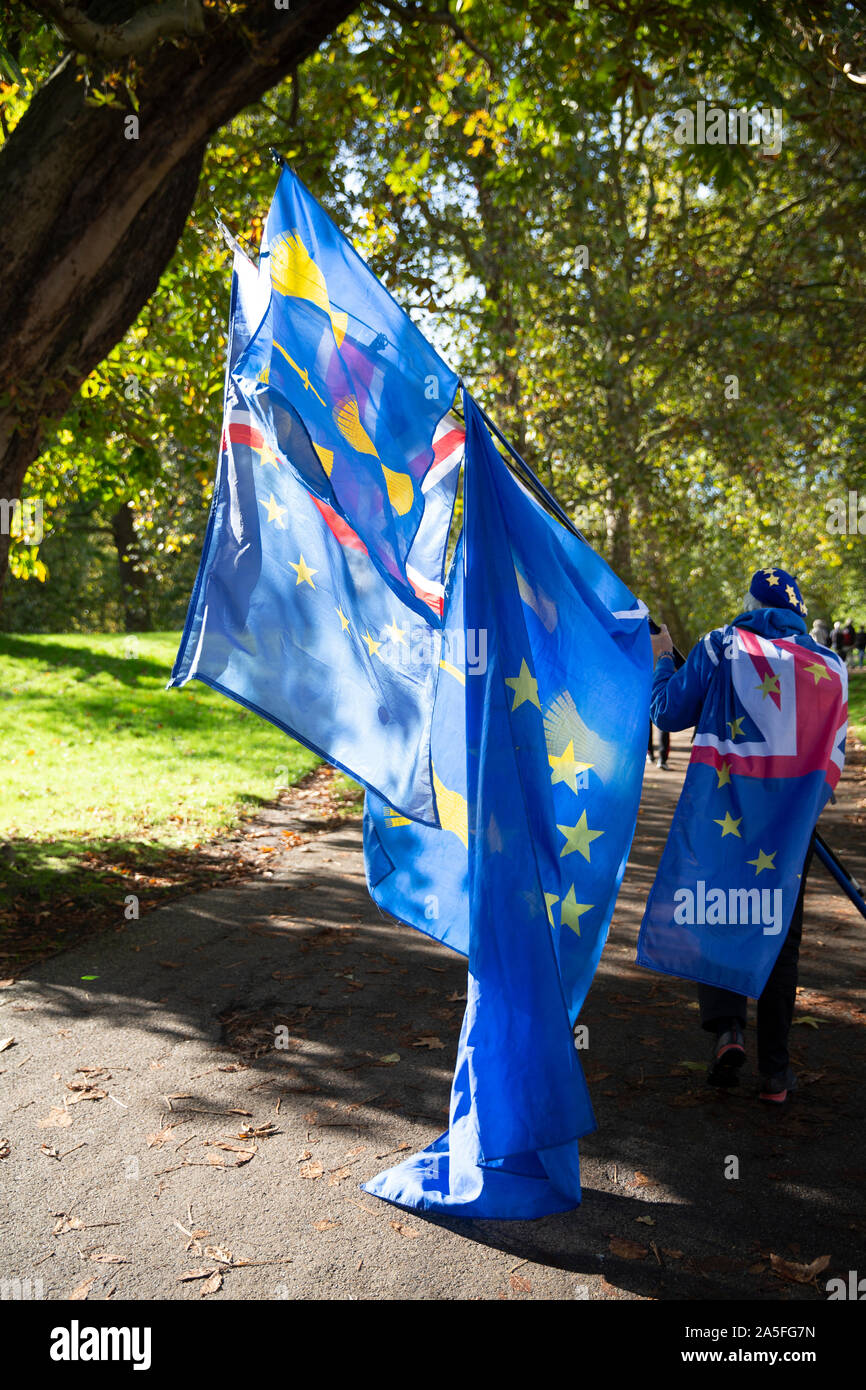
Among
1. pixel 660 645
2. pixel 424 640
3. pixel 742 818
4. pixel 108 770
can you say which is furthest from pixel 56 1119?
pixel 108 770

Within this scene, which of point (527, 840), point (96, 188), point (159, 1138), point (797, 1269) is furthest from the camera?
point (96, 188)

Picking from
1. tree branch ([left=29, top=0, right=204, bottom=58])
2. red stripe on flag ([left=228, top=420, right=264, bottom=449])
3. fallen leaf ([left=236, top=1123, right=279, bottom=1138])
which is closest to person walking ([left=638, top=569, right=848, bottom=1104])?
fallen leaf ([left=236, top=1123, right=279, bottom=1138])

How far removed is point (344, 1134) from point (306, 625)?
80.2 inches

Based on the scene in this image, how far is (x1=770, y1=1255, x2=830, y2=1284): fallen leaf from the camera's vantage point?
3047mm

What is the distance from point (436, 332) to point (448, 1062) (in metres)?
13.0

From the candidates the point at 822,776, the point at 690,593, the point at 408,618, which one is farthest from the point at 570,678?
the point at 690,593

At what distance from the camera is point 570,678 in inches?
157

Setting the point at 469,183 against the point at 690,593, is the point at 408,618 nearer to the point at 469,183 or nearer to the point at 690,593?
the point at 469,183

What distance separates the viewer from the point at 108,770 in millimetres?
12562

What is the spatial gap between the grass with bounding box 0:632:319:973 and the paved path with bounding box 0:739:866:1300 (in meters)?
1.73

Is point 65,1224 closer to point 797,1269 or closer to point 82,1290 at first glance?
point 82,1290

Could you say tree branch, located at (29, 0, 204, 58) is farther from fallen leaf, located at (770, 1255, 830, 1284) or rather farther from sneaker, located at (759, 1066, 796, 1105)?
fallen leaf, located at (770, 1255, 830, 1284)

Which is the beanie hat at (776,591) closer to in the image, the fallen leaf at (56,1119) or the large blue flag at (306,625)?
the large blue flag at (306,625)

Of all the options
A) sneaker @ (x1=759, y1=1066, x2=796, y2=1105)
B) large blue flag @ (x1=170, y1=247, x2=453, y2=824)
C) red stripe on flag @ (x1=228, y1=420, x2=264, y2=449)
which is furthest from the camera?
sneaker @ (x1=759, y1=1066, x2=796, y2=1105)
